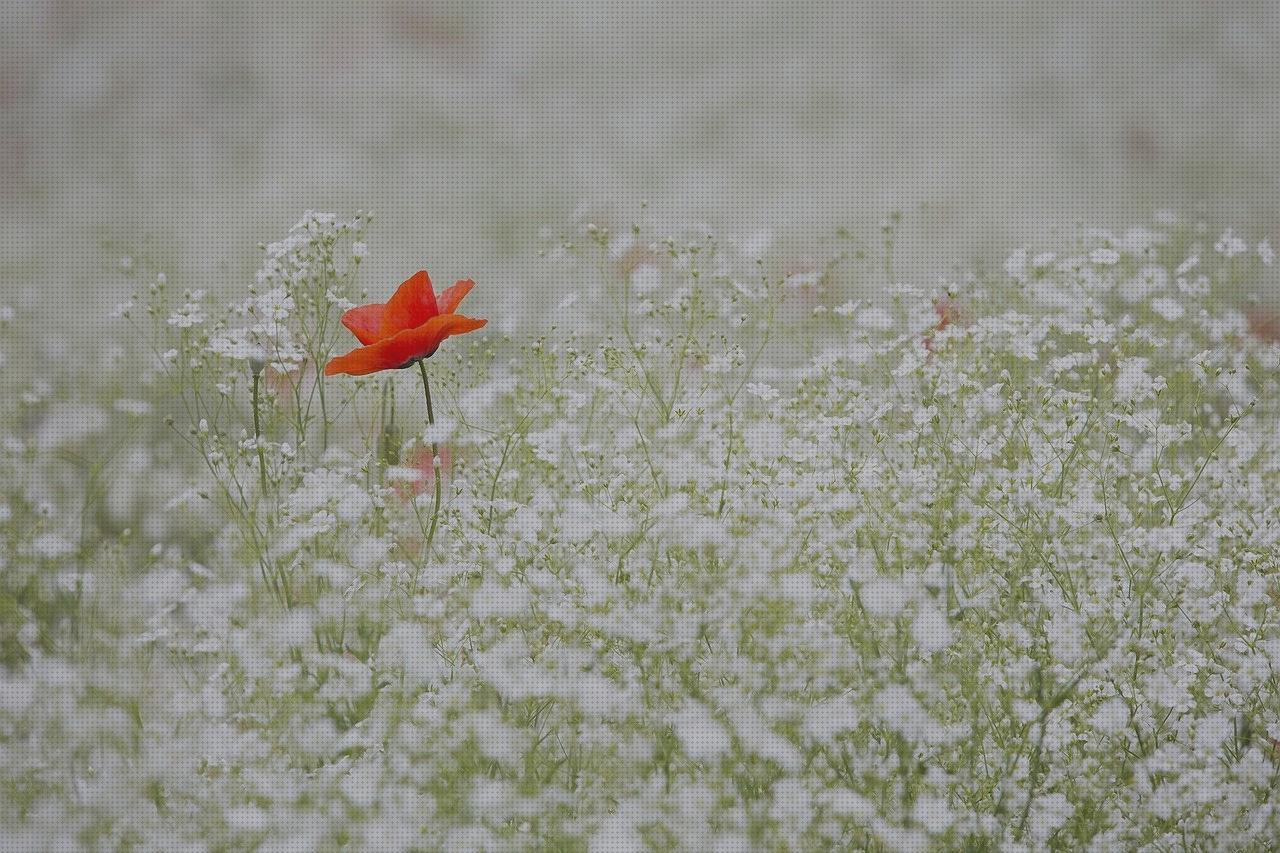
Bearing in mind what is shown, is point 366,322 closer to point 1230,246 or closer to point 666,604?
point 666,604

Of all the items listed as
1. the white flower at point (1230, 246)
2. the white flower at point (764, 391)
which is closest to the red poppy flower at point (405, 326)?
the white flower at point (764, 391)

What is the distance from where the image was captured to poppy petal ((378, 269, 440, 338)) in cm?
123

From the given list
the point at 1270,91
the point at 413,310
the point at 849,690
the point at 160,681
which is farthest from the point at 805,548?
the point at 1270,91

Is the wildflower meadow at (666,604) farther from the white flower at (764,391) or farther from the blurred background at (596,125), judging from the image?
the blurred background at (596,125)

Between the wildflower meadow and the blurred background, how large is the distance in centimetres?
→ 111

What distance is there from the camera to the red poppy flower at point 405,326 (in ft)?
3.87

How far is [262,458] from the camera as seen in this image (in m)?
1.21

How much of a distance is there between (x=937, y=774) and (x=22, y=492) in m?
0.96

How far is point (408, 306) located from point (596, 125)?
184 centimetres

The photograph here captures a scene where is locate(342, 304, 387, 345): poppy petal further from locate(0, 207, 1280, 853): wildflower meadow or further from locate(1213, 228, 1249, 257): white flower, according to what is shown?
locate(1213, 228, 1249, 257): white flower

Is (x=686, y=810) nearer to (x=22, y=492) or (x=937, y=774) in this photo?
(x=937, y=774)

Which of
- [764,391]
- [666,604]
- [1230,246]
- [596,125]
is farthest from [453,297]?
[596,125]

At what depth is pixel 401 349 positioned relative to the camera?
119 cm

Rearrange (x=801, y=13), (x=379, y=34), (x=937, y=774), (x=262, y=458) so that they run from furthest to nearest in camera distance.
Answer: (x=801, y=13) < (x=379, y=34) < (x=262, y=458) < (x=937, y=774)
